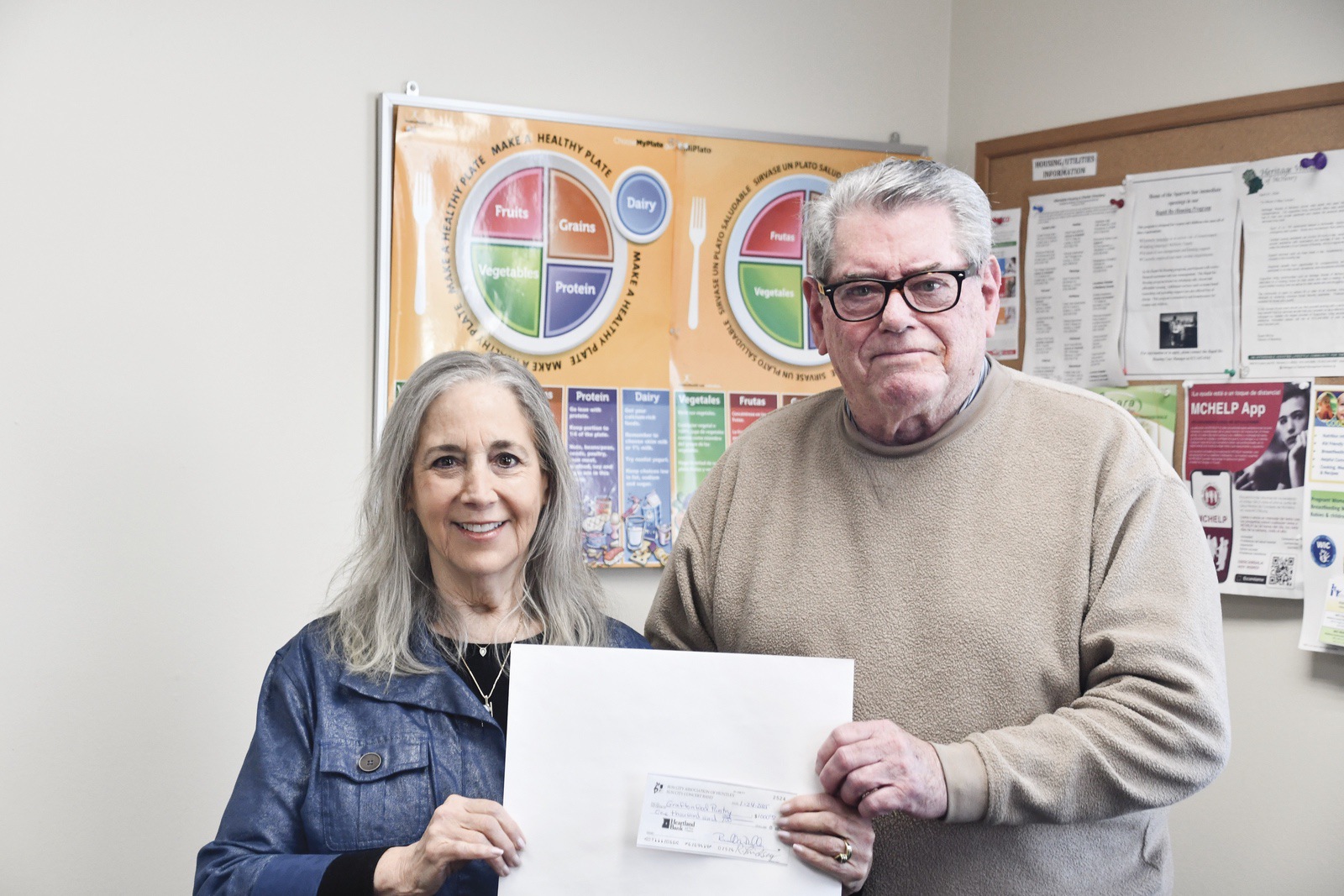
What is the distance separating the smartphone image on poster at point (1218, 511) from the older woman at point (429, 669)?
1.27 metres

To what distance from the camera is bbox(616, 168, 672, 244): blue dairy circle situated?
240 centimetres

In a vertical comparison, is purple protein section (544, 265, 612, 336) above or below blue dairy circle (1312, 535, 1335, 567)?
above

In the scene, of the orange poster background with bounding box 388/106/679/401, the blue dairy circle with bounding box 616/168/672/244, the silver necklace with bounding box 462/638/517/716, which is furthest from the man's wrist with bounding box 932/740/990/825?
the blue dairy circle with bounding box 616/168/672/244

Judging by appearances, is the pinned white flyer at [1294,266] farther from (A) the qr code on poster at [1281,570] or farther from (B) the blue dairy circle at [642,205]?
(B) the blue dairy circle at [642,205]

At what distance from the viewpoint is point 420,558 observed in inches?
59.7

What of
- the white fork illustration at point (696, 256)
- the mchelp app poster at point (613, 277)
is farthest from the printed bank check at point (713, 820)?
the white fork illustration at point (696, 256)

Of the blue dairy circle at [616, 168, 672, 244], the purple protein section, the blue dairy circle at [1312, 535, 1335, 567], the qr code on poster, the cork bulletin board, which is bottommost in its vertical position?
the qr code on poster

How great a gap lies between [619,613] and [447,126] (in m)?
1.14

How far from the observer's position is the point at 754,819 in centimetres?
117

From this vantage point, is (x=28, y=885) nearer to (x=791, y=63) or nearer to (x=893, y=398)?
(x=893, y=398)

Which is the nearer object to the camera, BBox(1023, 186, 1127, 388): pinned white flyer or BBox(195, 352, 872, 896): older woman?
BBox(195, 352, 872, 896): older woman

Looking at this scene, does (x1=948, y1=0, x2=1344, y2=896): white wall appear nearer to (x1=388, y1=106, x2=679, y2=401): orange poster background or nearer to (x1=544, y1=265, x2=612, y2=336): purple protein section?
(x1=388, y1=106, x2=679, y2=401): orange poster background

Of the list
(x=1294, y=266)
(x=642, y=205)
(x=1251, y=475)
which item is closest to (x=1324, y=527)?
(x=1251, y=475)

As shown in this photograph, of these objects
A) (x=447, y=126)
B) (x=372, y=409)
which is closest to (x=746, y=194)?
(x=447, y=126)
